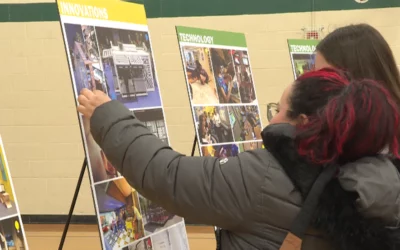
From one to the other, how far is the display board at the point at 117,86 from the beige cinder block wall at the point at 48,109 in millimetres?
2633

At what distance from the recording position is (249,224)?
4.22ft

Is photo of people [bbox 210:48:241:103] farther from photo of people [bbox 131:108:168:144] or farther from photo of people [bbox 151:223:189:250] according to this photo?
photo of people [bbox 151:223:189:250]

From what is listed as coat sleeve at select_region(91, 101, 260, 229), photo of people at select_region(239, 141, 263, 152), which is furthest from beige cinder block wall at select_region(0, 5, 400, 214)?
coat sleeve at select_region(91, 101, 260, 229)

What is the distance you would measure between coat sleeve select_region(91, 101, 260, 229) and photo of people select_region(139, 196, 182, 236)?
652 millimetres

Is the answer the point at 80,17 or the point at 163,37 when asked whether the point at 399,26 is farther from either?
the point at 80,17

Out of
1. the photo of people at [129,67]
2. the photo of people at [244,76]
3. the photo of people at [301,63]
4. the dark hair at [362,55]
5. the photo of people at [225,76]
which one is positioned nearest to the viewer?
the dark hair at [362,55]

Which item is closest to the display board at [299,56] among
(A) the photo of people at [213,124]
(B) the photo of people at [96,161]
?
(A) the photo of people at [213,124]

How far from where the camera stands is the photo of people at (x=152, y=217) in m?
2.01

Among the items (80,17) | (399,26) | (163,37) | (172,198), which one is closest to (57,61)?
(163,37)

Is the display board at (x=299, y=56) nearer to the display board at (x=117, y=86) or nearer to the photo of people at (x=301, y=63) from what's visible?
the photo of people at (x=301, y=63)

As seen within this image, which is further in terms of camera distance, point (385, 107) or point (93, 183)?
point (93, 183)

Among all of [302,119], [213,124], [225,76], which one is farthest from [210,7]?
[302,119]

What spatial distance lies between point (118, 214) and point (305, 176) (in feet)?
2.68

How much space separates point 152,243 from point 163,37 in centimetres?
302
